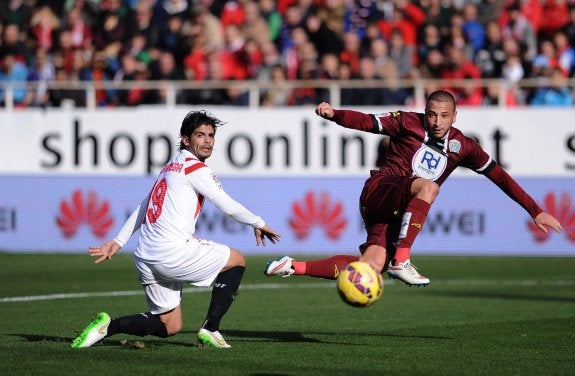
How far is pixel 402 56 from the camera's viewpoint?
2214cm

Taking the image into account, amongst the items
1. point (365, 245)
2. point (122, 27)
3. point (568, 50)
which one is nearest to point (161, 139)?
point (122, 27)

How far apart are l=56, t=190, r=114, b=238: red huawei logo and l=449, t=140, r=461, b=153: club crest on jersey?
11.9 meters

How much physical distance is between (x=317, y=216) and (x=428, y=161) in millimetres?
10720

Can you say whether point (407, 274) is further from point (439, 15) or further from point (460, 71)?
point (439, 15)

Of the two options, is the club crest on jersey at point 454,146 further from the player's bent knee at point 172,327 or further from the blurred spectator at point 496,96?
the blurred spectator at point 496,96

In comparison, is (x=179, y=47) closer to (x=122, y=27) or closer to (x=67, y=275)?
(x=122, y=27)

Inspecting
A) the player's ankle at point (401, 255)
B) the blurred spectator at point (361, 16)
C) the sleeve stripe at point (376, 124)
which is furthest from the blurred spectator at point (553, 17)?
the player's ankle at point (401, 255)

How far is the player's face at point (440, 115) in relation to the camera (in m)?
10.7

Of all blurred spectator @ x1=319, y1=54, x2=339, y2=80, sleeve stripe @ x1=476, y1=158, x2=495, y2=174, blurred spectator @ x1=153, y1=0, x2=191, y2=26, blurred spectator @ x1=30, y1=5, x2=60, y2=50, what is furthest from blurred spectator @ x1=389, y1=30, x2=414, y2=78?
sleeve stripe @ x1=476, y1=158, x2=495, y2=174

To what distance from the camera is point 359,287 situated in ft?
31.1

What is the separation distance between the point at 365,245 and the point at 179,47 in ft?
42.9

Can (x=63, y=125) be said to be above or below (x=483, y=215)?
above

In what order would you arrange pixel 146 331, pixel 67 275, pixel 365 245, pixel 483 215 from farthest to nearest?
pixel 483 215 < pixel 67 275 < pixel 365 245 < pixel 146 331

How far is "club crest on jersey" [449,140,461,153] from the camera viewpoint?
35.9 feet
